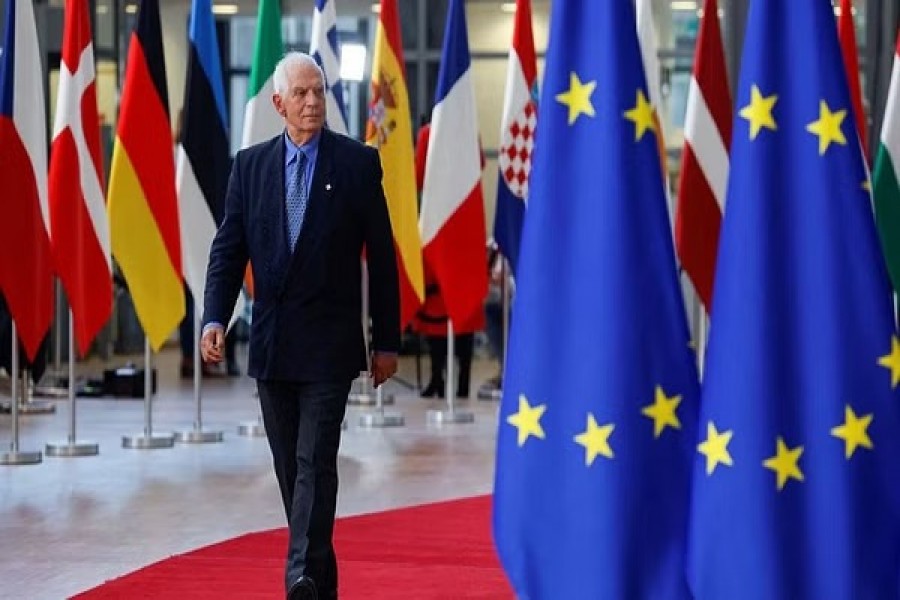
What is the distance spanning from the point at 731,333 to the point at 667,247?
0.29m

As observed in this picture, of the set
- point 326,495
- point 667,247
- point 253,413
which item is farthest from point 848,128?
point 253,413

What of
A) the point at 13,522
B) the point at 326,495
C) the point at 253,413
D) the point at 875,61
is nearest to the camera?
the point at 326,495

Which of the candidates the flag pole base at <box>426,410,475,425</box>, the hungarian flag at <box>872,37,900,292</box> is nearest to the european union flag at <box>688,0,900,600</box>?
the hungarian flag at <box>872,37,900,292</box>

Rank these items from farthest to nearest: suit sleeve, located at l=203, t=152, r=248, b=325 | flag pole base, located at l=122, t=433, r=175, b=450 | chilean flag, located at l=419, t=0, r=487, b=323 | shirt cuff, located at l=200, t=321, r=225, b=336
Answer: chilean flag, located at l=419, t=0, r=487, b=323, flag pole base, located at l=122, t=433, r=175, b=450, suit sleeve, located at l=203, t=152, r=248, b=325, shirt cuff, located at l=200, t=321, r=225, b=336

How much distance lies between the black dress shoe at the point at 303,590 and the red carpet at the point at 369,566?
1.03 metres

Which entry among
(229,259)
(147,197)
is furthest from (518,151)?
(229,259)

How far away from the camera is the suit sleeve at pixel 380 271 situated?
7.06m

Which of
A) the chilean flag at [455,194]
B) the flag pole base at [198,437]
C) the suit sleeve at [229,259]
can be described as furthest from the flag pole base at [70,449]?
the suit sleeve at [229,259]

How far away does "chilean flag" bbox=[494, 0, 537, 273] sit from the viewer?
15789mm

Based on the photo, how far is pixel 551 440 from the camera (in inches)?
213

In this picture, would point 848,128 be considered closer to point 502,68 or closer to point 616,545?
point 616,545

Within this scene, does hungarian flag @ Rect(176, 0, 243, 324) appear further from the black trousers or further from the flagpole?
the black trousers

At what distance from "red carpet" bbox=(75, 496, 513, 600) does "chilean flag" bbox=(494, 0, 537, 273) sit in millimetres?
5677

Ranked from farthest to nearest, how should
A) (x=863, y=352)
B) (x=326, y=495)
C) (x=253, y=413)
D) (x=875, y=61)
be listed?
(x=875, y=61), (x=253, y=413), (x=326, y=495), (x=863, y=352)
